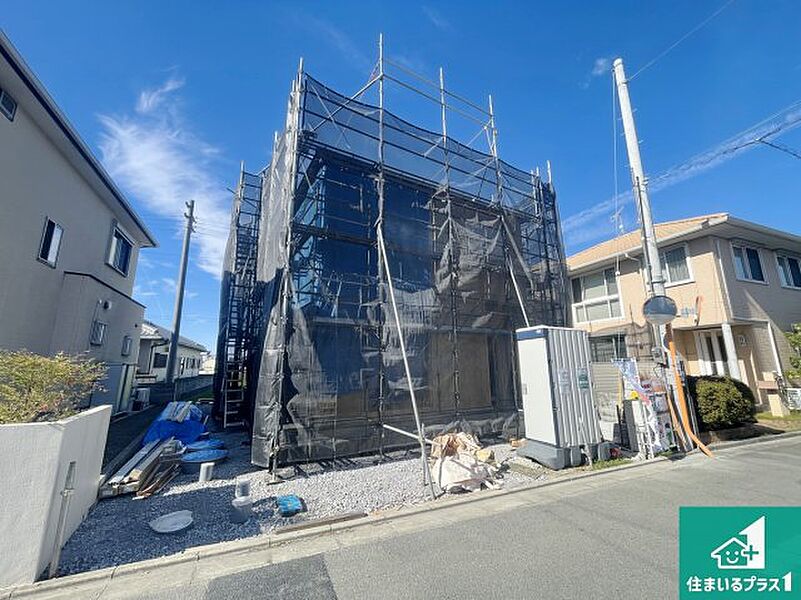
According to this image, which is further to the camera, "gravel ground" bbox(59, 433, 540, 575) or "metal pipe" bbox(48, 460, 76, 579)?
"gravel ground" bbox(59, 433, 540, 575)

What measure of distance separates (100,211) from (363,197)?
8.66 m

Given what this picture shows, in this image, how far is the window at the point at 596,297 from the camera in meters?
13.7

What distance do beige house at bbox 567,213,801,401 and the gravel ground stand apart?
8.96 metres

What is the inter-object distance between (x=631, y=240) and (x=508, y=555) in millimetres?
13884

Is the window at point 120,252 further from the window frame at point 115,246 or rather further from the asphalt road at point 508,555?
the asphalt road at point 508,555

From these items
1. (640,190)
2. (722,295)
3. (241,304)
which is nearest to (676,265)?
(722,295)

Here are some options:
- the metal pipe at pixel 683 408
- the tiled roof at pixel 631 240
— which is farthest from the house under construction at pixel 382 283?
→ the tiled roof at pixel 631 240

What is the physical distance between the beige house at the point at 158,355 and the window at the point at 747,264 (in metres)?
20.6

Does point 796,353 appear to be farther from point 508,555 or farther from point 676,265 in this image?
point 508,555

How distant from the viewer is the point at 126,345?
11.6 metres

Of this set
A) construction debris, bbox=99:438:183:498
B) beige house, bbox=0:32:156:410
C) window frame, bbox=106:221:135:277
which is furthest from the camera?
window frame, bbox=106:221:135:277

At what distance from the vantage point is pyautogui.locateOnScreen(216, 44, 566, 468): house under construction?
19.1 ft

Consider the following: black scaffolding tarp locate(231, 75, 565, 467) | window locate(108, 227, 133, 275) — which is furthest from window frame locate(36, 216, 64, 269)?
black scaffolding tarp locate(231, 75, 565, 467)

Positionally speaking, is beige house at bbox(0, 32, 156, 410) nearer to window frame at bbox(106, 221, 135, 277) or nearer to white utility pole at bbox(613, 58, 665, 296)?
window frame at bbox(106, 221, 135, 277)
